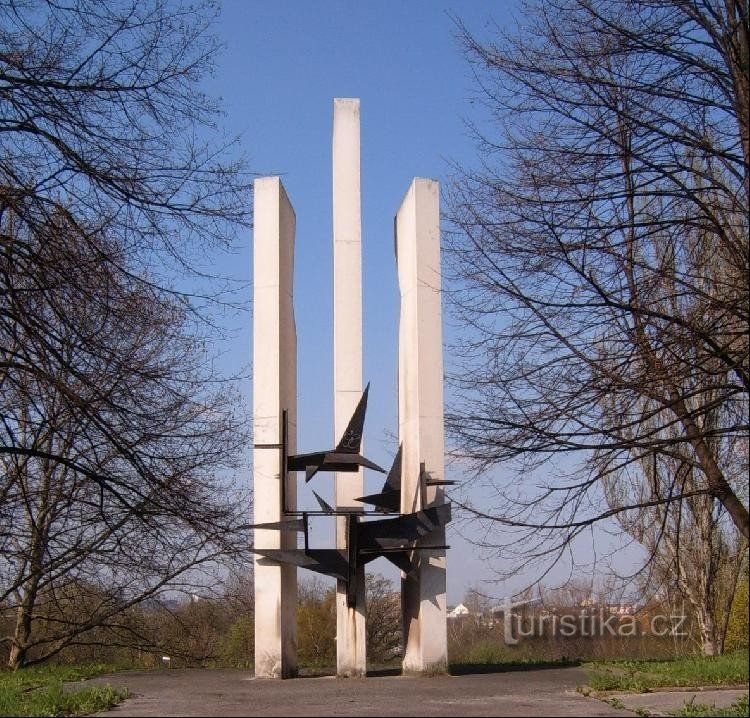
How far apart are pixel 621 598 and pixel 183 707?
198 inches

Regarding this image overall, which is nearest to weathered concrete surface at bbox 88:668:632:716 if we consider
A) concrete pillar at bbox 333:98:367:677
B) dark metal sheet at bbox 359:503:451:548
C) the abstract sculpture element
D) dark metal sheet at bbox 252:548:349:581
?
concrete pillar at bbox 333:98:367:677

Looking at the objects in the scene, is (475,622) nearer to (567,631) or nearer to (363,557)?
(567,631)

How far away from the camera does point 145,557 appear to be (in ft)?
31.8

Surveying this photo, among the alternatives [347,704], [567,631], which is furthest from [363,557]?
[567,631]

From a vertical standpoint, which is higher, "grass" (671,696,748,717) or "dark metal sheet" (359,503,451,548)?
"dark metal sheet" (359,503,451,548)

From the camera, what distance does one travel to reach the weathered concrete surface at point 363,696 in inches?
289

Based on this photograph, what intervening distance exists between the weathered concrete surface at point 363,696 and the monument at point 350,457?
2.24 feet

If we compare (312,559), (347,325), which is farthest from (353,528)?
(347,325)

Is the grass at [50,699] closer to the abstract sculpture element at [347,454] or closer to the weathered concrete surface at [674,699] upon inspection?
the abstract sculpture element at [347,454]

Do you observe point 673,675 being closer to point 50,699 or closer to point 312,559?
point 312,559

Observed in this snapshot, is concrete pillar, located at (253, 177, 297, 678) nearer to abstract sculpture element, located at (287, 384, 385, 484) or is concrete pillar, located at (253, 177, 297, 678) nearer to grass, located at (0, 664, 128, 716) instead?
abstract sculpture element, located at (287, 384, 385, 484)

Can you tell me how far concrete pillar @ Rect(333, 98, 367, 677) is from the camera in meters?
11.3

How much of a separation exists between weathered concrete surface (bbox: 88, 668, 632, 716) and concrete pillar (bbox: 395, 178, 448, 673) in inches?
22.5

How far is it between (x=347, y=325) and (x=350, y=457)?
1.61 meters
